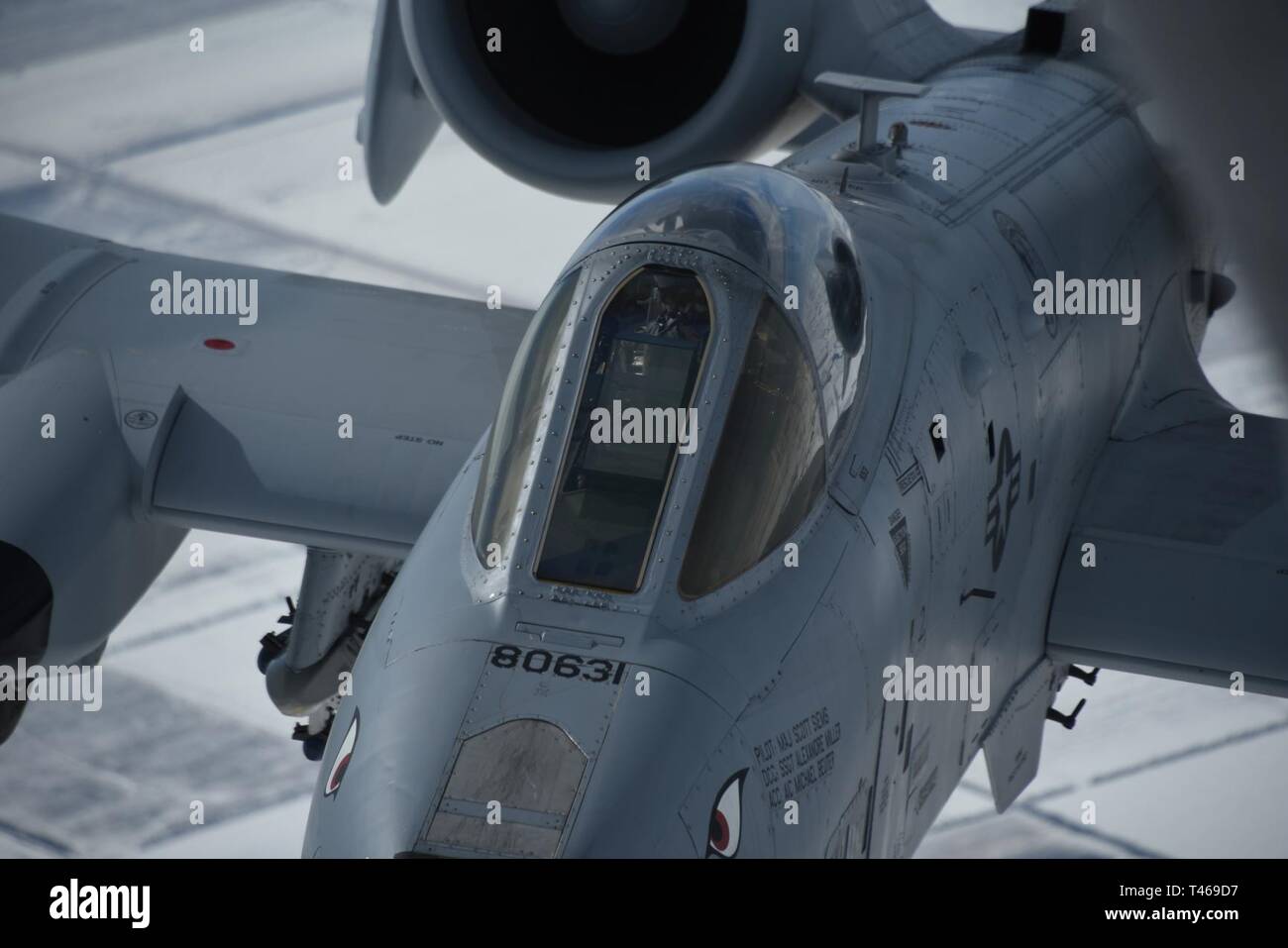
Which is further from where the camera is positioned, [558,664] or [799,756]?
[799,756]

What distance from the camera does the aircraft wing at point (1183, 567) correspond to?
5754 millimetres

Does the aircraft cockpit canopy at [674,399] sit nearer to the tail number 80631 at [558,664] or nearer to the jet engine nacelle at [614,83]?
the tail number 80631 at [558,664]

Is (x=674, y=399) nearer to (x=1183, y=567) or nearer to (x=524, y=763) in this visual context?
(x=524, y=763)

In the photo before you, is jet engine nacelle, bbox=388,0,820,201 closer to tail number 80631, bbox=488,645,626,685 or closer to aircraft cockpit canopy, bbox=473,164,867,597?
aircraft cockpit canopy, bbox=473,164,867,597

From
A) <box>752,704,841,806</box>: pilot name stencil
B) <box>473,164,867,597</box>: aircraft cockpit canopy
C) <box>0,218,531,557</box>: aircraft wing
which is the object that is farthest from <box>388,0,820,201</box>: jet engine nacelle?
<box>752,704,841,806</box>: pilot name stencil

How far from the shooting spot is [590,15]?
27.1ft

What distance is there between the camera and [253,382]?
7.08 m

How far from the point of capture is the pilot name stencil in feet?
12.5

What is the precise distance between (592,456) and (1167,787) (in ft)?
18.4

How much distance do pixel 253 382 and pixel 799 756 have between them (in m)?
3.82

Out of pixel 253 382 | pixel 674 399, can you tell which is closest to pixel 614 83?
pixel 253 382

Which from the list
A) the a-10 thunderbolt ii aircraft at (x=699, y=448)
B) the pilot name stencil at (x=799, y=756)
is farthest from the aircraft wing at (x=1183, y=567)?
the pilot name stencil at (x=799, y=756)
